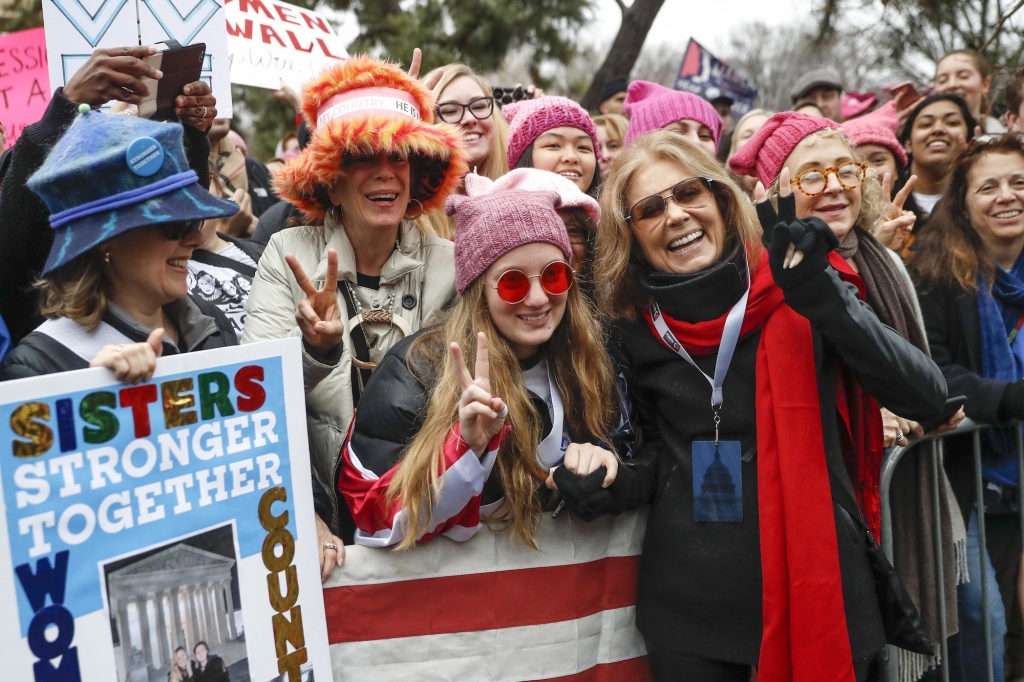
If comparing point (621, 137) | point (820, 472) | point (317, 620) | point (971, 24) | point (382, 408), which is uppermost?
point (971, 24)

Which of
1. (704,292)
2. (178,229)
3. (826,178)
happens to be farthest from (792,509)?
(178,229)

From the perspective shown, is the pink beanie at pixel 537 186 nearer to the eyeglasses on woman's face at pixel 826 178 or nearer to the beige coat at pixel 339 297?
the beige coat at pixel 339 297

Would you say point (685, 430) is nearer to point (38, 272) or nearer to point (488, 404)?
point (488, 404)

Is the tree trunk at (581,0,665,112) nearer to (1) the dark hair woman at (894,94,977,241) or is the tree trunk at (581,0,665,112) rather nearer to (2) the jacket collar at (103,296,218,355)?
(1) the dark hair woman at (894,94,977,241)

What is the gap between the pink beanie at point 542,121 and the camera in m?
3.93

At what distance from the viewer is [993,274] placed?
12.2ft

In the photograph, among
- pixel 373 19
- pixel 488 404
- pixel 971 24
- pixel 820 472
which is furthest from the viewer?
pixel 971 24

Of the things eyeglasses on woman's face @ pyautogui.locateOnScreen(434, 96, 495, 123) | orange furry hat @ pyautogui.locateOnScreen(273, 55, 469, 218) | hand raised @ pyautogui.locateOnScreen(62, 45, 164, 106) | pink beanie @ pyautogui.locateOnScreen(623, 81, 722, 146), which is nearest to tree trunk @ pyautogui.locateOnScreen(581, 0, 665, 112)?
pink beanie @ pyautogui.locateOnScreen(623, 81, 722, 146)

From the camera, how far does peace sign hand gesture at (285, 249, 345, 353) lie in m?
2.53

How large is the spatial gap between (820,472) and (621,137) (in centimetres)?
351


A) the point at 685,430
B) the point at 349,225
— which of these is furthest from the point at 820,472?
the point at 349,225

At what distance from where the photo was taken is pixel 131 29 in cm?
339

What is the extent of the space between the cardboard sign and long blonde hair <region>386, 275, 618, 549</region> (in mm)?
1618

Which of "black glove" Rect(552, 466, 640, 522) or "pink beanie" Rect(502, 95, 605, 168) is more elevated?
"pink beanie" Rect(502, 95, 605, 168)
